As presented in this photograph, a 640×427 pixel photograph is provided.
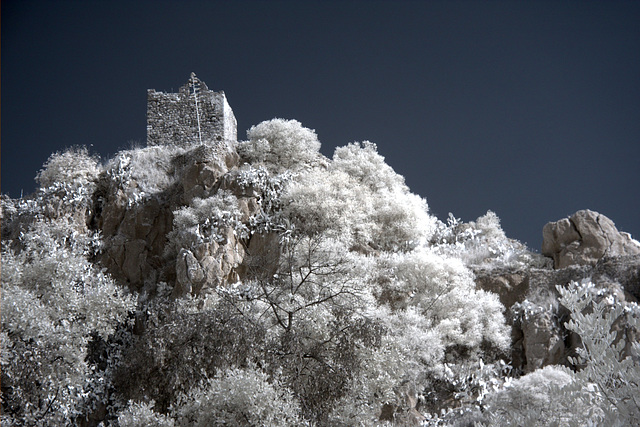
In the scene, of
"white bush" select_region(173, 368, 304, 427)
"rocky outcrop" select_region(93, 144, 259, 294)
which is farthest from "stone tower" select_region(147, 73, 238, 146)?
"white bush" select_region(173, 368, 304, 427)

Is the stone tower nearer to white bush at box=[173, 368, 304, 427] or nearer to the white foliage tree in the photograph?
the white foliage tree

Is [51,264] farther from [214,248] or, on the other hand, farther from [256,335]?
[256,335]

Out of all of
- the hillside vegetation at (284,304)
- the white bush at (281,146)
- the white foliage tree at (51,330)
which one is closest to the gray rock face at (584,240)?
the hillside vegetation at (284,304)

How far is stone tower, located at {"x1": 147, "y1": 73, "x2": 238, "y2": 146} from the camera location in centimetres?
2844

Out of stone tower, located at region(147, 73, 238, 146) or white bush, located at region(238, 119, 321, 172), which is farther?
stone tower, located at region(147, 73, 238, 146)

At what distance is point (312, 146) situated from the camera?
1075 inches

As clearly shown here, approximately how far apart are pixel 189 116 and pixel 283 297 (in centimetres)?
1608

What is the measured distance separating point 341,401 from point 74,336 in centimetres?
807

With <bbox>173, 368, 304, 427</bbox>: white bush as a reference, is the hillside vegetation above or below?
above

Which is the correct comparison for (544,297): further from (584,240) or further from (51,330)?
(51,330)

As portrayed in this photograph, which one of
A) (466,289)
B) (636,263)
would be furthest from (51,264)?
(636,263)

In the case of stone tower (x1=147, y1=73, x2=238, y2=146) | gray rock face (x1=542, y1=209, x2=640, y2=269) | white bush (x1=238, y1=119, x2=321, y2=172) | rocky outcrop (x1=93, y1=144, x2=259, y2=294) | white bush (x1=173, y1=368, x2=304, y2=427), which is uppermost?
stone tower (x1=147, y1=73, x2=238, y2=146)

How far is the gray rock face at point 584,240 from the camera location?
790 inches

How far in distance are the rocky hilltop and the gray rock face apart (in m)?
0.07
